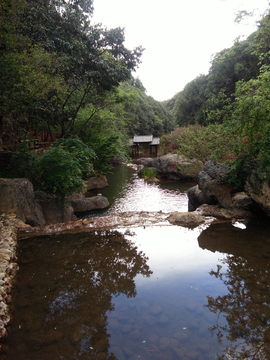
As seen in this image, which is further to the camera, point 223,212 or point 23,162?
point 23,162

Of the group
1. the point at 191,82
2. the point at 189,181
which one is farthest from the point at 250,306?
the point at 191,82

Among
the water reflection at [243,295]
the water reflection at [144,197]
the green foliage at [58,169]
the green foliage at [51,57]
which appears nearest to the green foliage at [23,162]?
the green foliage at [58,169]

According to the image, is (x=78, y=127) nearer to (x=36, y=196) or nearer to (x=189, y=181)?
(x=36, y=196)

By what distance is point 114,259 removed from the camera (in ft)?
13.4

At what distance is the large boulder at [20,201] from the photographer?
5.57 metres

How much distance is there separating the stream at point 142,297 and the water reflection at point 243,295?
0.04 feet

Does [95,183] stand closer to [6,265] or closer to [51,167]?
[51,167]

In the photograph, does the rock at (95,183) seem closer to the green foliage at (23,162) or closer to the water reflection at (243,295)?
the green foliage at (23,162)

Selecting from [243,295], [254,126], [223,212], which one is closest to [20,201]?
[243,295]

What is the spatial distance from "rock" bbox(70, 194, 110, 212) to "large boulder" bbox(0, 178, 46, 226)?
3188 mm

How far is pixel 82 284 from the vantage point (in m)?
3.25

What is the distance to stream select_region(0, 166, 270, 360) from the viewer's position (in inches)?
88.0

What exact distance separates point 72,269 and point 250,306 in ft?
8.68

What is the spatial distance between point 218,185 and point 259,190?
168 centimetres
